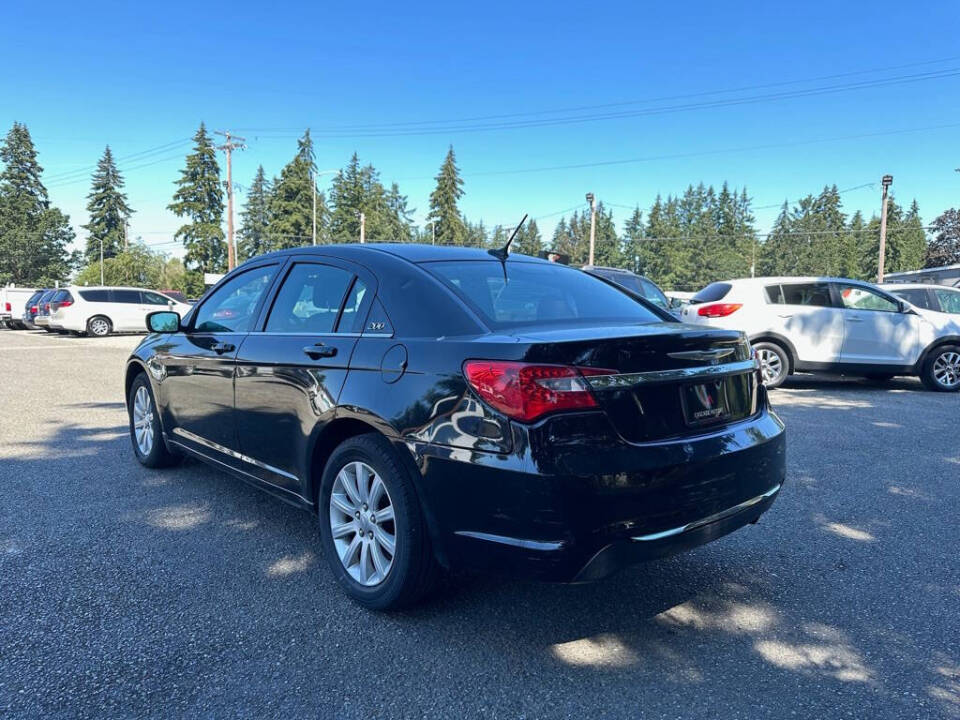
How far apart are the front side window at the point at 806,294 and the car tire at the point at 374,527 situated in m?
8.75

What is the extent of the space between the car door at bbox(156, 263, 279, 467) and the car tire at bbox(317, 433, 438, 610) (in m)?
1.06

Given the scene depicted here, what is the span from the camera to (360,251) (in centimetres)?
346

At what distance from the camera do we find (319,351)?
10.4ft

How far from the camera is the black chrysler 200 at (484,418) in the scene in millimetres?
2375

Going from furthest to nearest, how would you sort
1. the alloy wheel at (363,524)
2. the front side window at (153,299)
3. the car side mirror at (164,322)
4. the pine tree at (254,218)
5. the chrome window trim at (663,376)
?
1. the pine tree at (254,218)
2. the front side window at (153,299)
3. the car side mirror at (164,322)
4. the alloy wheel at (363,524)
5. the chrome window trim at (663,376)

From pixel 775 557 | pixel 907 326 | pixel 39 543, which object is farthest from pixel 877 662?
pixel 907 326

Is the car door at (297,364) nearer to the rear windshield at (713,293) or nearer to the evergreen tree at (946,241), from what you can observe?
the rear windshield at (713,293)

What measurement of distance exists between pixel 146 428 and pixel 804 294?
8.97 m

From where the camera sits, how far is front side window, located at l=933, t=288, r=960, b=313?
10.4 m

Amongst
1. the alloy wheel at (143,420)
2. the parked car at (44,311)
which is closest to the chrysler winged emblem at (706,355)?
the alloy wheel at (143,420)

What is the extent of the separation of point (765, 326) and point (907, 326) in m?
1.98

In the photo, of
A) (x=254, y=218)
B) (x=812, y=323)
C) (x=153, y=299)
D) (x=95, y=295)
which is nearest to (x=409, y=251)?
(x=812, y=323)

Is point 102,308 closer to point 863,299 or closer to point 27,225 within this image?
point 863,299

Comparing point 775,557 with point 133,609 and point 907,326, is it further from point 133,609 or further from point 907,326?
point 907,326
